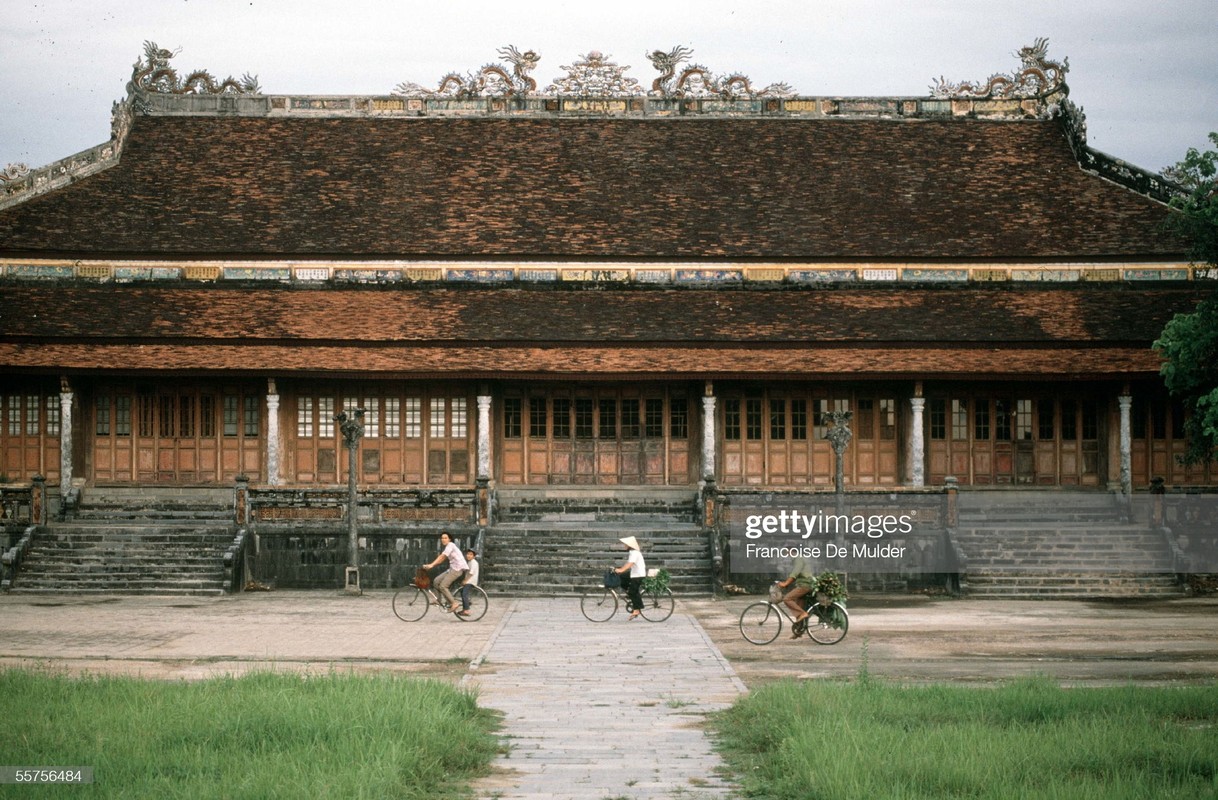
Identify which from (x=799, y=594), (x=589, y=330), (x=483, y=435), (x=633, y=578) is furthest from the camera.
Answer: (x=589, y=330)

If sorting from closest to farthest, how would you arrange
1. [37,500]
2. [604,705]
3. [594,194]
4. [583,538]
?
[604,705]
[37,500]
[583,538]
[594,194]

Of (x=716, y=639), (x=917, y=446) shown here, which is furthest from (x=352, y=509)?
(x=917, y=446)

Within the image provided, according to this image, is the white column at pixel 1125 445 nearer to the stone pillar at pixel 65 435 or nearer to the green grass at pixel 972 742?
the green grass at pixel 972 742

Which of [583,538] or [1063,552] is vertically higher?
A: [583,538]

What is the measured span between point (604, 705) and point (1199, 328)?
58.3 ft

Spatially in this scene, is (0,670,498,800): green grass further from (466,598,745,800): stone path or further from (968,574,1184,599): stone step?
Result: (968,574,1184,599): stone step

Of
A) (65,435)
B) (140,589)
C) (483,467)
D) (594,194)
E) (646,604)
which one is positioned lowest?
(646,604)

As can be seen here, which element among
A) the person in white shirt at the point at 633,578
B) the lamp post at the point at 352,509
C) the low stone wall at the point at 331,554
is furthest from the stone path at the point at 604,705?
the low stone wall at the point at 331,554

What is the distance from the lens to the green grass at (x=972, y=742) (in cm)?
1037

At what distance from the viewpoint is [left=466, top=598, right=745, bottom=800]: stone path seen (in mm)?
11195

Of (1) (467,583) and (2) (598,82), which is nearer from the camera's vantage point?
(1) (467,583)

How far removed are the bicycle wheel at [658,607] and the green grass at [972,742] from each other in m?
8.90

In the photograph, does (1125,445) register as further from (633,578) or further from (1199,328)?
(633,578)

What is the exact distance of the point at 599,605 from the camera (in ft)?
81.1
